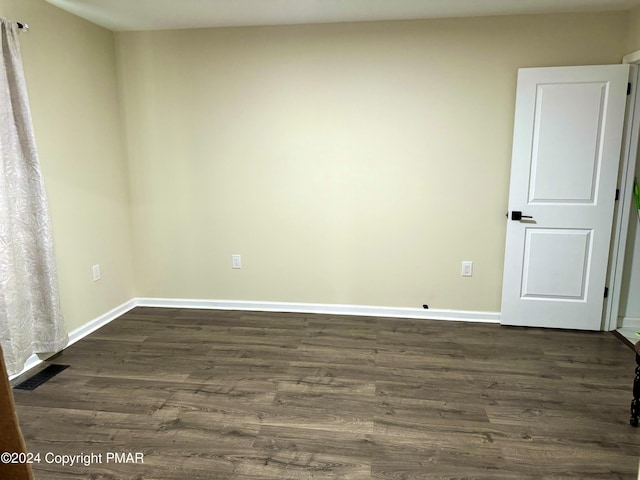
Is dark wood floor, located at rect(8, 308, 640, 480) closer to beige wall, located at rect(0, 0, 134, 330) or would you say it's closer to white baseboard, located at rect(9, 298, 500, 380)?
white baseboard, located at rect(9, 298, 500, 380)

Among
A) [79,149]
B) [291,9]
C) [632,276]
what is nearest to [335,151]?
[291,9]

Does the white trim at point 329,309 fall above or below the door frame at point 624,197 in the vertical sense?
Answer: below

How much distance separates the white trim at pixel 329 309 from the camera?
3553 millimetres

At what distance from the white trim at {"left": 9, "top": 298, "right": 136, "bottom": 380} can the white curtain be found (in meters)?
0.07

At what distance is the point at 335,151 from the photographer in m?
3.47

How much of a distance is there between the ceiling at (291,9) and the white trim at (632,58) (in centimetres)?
33

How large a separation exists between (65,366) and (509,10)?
404 centimetres

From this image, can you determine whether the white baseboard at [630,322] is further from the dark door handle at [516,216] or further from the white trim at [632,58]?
the white trim at [632,58]

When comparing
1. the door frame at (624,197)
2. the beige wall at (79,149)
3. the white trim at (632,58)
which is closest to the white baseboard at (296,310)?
the beige wall at (79,149)

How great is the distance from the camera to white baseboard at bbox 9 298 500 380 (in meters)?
3.52

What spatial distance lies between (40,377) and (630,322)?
443cm
